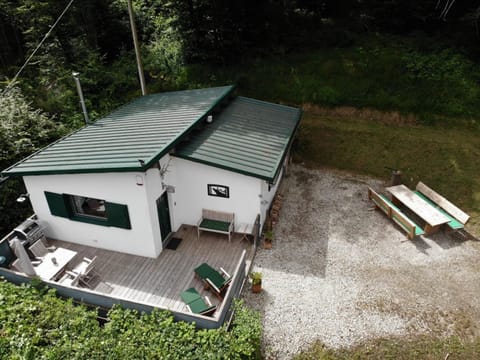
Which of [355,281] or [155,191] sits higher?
[155,191]

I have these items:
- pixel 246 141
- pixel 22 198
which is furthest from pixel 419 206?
pixel 22 198

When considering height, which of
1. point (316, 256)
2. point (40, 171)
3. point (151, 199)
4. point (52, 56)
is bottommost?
point (316, 256)

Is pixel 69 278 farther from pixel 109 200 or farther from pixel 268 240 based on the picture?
pixel 268 240

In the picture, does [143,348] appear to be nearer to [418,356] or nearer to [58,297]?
[58,297]

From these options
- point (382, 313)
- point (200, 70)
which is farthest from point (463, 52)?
point (382, 313)

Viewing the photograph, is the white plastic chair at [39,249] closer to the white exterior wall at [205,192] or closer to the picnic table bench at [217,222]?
the white exterior wall at [205,192]

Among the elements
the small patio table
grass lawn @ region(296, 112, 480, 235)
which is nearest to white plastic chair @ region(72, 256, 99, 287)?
the small patio table

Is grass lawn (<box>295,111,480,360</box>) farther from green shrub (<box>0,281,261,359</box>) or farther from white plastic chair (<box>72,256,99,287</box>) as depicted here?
white plastic chair (<box>72,256,99,287</box>)
